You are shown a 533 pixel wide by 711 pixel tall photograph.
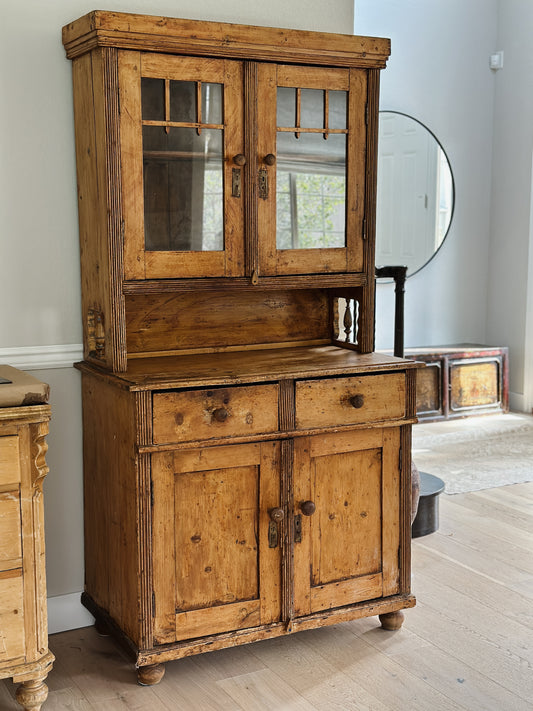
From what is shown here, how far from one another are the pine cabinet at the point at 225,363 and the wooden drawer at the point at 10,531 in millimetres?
313

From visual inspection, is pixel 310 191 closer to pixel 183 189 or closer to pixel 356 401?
pixel 183 189

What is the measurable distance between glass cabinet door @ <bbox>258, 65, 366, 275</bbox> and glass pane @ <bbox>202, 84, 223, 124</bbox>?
13cm

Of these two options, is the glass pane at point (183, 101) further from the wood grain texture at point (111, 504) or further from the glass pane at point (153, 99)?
the wood grain texture at point (111, 504)

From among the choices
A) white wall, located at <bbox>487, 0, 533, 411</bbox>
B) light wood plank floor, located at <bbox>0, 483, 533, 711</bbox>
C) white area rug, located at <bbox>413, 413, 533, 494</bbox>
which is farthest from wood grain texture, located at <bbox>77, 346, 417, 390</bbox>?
white wall, located at <bbox>487, 0, 533, 411</bbox>

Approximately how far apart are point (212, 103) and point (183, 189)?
264 mm

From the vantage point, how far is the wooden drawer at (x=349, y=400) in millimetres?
2436

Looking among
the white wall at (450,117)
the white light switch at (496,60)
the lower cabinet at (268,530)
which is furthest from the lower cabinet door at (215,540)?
the white light switch at (496,60)

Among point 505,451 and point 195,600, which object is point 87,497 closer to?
point 195,600

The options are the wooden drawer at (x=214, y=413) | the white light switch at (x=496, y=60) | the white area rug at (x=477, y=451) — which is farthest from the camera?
the white light switch at (x=496, y=60)

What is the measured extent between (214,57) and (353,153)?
21.1 inches

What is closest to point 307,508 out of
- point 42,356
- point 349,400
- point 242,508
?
point 242,508

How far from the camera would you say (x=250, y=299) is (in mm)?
2848

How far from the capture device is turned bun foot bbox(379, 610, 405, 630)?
105 inches

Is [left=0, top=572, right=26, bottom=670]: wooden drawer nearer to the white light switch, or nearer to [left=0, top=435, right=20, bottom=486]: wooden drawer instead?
[left=0, top=435, right=20, bottom=486]: wooden drawer
